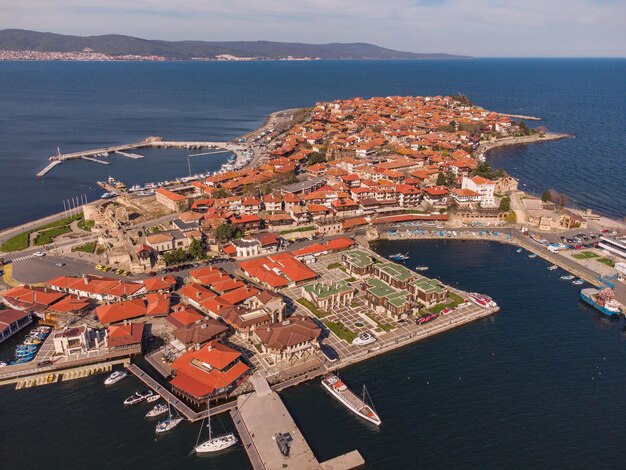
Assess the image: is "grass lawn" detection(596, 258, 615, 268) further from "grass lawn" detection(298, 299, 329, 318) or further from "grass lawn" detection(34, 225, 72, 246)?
"grass lawn" detection(34, 225, 72, 246)

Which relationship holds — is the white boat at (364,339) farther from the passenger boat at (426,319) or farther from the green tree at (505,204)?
the green tree at (505,204)

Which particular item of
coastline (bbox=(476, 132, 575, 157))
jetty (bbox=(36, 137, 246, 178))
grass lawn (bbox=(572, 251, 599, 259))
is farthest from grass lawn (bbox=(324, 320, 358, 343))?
coastline (bbox=(476, 132, 575, 157))

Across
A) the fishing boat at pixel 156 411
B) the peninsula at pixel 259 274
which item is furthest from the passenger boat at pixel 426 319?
the fishing boat at pixel 156 411

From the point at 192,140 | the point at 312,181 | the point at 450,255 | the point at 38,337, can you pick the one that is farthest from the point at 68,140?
the point at 450,255

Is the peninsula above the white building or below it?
below

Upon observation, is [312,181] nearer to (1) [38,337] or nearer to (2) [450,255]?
(2) [450,255]

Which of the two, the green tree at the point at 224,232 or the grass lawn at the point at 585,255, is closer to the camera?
the grass lawn at the point at 585,255
